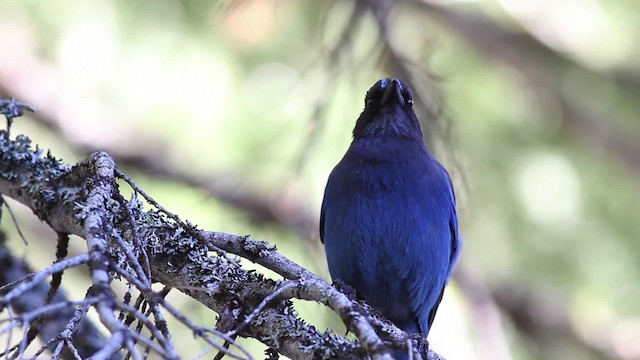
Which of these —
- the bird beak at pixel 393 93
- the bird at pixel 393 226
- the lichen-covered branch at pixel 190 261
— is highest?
the bird beak at pixel 393 93

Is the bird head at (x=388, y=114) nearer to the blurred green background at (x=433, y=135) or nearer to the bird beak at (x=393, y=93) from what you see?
the bird beak at (x=393, y=93)

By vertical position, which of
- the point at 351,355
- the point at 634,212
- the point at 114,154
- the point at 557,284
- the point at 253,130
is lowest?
the point at 351,355

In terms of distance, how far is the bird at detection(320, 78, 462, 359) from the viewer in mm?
3900

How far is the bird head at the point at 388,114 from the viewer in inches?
171

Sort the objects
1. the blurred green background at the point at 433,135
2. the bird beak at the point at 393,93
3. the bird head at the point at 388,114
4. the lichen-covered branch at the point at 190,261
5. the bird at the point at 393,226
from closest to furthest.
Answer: the lichen-covered branch at the point at 190,261 < the bird at the point at 393,226 < the bird beak at the point at 393,93 < the bird head at the point at 388,114 < the blurred green background at the point at 433,135

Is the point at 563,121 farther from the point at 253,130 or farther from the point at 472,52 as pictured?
the point at 253,130

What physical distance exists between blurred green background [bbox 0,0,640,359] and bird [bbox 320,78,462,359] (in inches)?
11.4

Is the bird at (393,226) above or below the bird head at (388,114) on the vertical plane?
below

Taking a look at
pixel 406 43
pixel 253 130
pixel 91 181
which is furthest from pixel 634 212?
pixel 91 181

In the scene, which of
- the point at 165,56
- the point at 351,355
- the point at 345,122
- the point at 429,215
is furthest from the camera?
the point at 165,56

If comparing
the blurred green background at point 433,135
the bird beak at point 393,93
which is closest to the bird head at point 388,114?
the bird beak at point 393,93

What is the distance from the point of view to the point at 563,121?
5184 mm

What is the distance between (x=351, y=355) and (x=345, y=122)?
7.56 ft

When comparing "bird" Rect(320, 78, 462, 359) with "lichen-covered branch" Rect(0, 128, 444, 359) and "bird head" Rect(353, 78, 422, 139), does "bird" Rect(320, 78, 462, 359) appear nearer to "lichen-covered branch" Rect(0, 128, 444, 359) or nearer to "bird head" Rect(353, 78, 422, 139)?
"bird head" Rect(353, 78, 422, 139)
